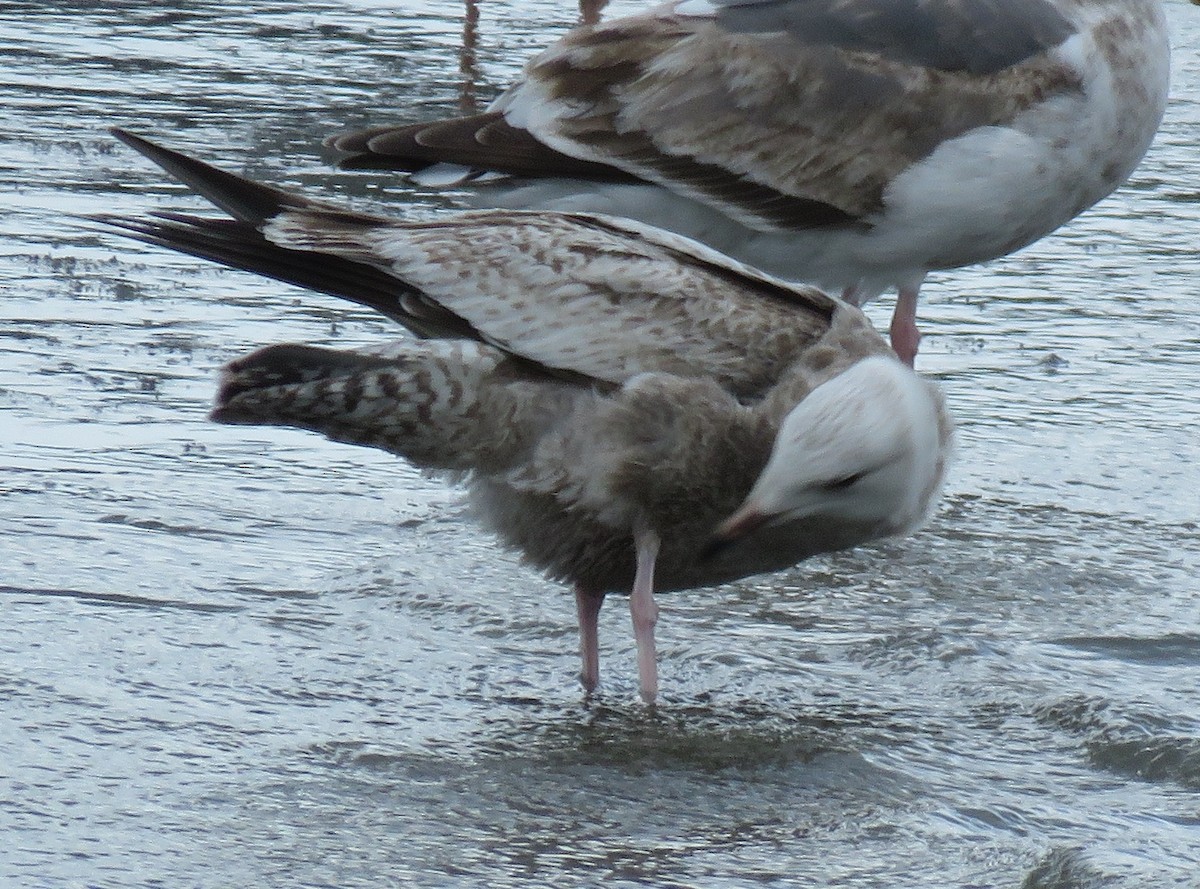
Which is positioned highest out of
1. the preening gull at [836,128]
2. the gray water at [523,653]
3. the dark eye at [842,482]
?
the preening gull at [836,128]

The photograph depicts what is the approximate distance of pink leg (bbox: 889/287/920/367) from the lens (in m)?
6.49

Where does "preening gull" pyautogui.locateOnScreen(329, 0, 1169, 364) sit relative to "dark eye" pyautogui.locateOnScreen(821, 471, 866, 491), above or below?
above

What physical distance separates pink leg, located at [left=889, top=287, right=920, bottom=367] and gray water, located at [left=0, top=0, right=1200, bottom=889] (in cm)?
22

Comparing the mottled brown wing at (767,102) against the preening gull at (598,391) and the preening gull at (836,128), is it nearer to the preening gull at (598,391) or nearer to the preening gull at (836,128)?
the preening gull at (836,128)

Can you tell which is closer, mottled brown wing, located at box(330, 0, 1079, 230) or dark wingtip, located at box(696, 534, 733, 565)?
dark wingtip, located at box(696, 534, 733, 565)

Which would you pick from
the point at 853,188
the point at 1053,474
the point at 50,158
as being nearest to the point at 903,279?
the point at 853,188

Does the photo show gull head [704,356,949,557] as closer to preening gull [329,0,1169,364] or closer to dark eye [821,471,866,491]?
dark eye [821,471,866,491]

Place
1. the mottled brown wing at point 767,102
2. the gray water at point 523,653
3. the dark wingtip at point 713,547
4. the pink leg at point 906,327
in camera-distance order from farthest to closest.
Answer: the pink leg at point 906,327 → the mottled brown wing at point 767,102 → the dark wingtip at point 713,547 → the gray water at point 523,653

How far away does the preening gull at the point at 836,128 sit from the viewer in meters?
6.16

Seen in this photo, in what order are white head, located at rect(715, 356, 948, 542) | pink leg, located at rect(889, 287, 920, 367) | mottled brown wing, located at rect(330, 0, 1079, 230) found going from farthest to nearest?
1. pink leg, located at rect(889, 287, 920, 367)
2. mottled brown wing, located at rect(330, 0, 1079, 230)
3. white head, located at rect(715, 356, 948, 542)

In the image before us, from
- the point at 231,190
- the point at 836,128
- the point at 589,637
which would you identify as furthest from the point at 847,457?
the point at 836,128

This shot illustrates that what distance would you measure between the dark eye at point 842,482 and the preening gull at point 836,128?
2226mm

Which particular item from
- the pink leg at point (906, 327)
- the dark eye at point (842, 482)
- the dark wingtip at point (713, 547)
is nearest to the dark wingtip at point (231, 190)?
the dark wingtip at point (713, 547)

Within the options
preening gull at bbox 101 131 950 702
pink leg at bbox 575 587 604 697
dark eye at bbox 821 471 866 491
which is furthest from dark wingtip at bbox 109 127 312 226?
dark eye at bbox 821 471 866 491
